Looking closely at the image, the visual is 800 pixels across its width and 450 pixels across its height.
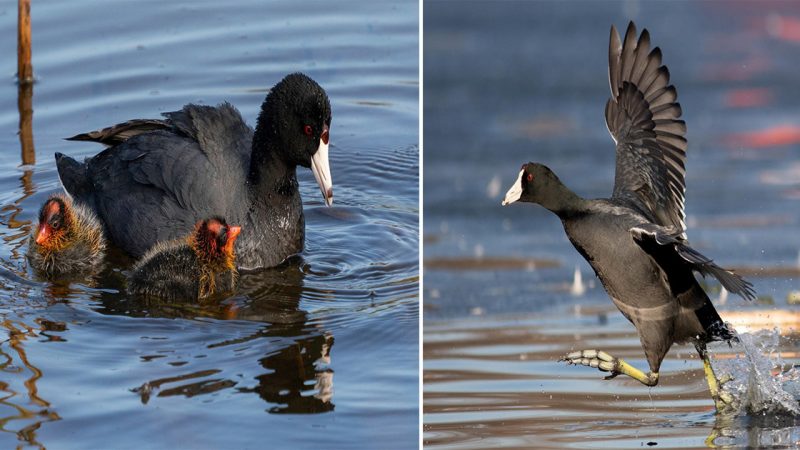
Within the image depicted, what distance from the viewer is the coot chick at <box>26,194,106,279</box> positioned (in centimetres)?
676

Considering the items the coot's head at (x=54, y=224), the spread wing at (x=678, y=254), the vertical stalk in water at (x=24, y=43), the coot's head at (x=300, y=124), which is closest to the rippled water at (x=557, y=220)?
the spread wing at (x=678, y=254)

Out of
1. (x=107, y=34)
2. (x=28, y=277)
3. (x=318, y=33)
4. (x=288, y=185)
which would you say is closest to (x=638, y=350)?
(x=288, y=185)

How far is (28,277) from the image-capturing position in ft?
22.2

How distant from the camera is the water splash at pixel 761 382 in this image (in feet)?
19.8

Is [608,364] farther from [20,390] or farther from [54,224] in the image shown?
[54,224]

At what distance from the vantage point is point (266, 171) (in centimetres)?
698

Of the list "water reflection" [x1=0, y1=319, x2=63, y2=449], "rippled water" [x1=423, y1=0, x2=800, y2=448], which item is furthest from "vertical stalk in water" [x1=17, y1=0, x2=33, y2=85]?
"water reflection" [x1=0, y1=319, x2=63, y2=449]

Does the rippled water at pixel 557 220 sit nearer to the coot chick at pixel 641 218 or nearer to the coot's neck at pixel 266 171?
the coot chick at pixel 641 218

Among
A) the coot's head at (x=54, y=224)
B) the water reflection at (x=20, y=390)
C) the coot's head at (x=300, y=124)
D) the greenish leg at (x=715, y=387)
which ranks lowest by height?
the greenish leg at (x=715, y=387)

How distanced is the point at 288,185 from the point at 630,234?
5.72 feet

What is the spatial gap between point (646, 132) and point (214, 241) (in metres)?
2.07

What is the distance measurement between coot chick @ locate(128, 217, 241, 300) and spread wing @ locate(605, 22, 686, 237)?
1.80 metres

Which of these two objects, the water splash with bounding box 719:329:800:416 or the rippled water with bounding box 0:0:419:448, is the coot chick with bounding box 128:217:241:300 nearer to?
the rippled water with bounding box 0:0:419:448

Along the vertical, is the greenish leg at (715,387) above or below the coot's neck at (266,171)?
below
